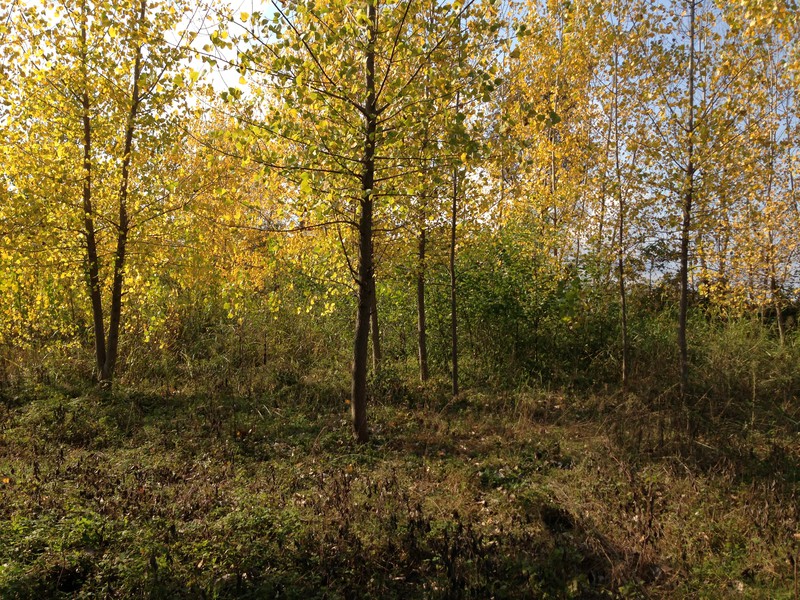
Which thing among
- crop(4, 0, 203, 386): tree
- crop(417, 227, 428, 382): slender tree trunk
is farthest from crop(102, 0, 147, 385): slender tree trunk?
crop(417, 227, 428, 382): slender tree trunk

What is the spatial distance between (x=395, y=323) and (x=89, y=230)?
4915 millimetres

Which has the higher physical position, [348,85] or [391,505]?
[348,85]

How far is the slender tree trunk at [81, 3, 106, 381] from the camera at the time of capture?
6.78 m

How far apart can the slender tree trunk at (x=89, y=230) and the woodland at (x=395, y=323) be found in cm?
5

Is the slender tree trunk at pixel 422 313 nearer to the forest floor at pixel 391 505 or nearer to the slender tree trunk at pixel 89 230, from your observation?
the forest floor at pixel 391 505

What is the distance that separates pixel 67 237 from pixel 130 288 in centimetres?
105

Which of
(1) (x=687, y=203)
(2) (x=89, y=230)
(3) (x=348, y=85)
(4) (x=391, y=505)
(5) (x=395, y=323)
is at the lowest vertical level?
(4) (x=391, y=505)

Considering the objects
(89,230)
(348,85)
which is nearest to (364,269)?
(348,85)

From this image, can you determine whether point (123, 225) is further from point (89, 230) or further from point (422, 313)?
point (422, 313)

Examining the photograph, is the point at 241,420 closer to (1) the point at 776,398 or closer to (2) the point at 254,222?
(2) the point at 254,222

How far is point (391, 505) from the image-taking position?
450 cm

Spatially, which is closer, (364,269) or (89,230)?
(364,269)

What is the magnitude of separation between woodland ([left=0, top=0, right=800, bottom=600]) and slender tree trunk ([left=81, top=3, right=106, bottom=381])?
0.05 metres

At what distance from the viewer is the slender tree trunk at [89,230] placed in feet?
22.2
